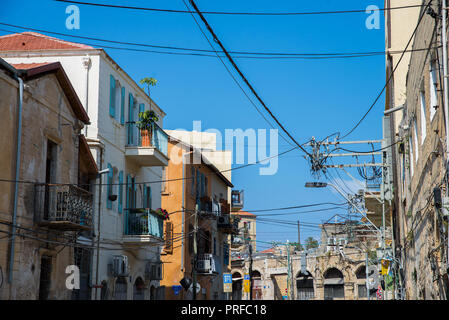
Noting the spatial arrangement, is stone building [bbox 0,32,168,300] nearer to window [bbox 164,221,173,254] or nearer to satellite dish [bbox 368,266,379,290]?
window [bbox 164,221,173,254]

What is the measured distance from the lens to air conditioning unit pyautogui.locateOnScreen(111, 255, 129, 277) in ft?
81.7

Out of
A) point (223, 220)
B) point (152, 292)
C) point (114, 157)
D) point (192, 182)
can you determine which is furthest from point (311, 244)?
point (114, 157)

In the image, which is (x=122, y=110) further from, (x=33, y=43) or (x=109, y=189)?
(x=33, y=43)

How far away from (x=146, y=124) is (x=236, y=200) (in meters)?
26.3

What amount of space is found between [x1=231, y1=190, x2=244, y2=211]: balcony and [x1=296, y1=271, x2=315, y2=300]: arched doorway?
15.8 m

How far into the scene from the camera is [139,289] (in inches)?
1141

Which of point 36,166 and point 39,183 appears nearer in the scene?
point 39,183

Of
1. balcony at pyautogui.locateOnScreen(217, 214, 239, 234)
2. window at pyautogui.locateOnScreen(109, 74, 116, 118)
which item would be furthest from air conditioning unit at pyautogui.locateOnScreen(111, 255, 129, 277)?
balcony at pyautogui.locateOnScreen(217, 214, 239, 234)

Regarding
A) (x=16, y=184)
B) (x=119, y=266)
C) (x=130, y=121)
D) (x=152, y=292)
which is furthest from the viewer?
(x=152, y=292)

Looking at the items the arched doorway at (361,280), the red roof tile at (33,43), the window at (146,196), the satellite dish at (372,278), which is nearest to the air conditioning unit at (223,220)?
the satellite dish at (372,278)

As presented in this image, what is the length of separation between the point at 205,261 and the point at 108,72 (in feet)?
52.5
